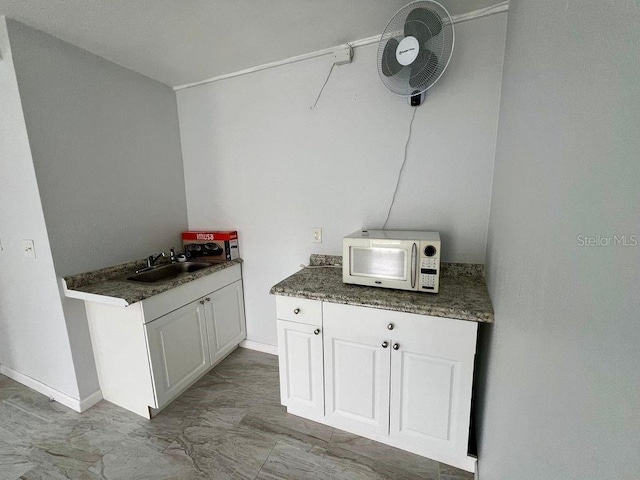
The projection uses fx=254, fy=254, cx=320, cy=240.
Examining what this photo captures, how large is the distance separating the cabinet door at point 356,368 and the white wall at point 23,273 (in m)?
1.70

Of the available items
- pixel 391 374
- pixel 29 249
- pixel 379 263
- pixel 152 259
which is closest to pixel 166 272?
pixel 152 259

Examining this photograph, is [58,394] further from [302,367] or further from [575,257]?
[575,257]

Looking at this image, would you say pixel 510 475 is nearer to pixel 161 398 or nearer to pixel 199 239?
pixel 161 398

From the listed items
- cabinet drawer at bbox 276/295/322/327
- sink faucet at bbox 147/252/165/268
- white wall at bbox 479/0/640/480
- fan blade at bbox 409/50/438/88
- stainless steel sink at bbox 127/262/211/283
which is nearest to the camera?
Answer: white wall at bbox 479/0/640/480

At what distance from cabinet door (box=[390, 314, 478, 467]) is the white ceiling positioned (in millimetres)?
1675

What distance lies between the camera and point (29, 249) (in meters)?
1.60

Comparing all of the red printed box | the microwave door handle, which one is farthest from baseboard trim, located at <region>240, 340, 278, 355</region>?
the microwave door handle

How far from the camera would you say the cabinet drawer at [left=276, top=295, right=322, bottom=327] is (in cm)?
142

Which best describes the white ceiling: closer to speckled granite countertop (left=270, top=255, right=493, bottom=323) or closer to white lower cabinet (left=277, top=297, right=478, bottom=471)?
speckled granite countertop (left=270, top=255, right=493, bottom=323)

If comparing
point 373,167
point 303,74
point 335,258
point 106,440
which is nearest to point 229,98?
point 303,74

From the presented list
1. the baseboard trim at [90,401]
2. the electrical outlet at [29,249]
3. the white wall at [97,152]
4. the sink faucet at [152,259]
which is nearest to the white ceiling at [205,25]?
the white wall at [97,152]

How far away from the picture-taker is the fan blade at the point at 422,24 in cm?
122

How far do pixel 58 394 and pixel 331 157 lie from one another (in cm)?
255

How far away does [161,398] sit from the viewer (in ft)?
5.31
